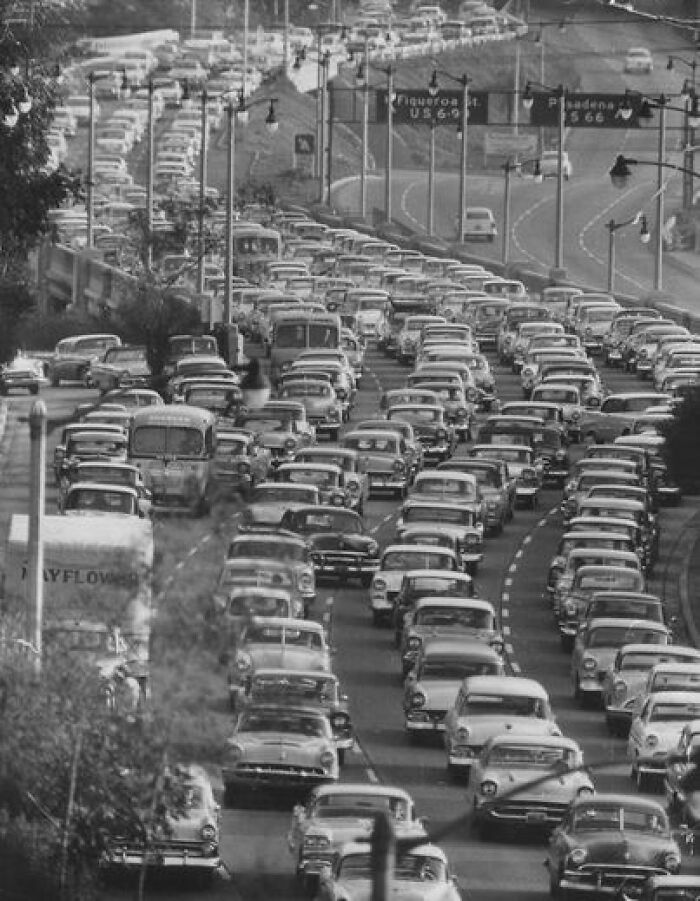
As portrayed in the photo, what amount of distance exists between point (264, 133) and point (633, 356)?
95.7 meters

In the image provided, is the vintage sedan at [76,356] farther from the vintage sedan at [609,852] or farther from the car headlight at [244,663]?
the vintage sedan at [609,852]

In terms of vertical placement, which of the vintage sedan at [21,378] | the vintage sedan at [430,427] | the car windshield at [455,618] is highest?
the car windshield at [455,618]

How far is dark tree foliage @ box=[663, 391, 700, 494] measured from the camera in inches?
2692

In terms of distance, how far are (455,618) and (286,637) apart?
423 centimetres

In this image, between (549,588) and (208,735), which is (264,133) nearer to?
(549,588)

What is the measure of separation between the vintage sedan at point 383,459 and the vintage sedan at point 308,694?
23.7m

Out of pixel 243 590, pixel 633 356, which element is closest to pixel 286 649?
pixel 243 590

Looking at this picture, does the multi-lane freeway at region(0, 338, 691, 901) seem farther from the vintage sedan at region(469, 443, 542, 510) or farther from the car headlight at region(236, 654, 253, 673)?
the car headlight at region(236, 654, 253, 673)

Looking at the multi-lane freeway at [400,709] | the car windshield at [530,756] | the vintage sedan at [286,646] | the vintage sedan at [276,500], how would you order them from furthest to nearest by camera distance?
the vintage sedan at [276,500] → the vintage sedan at [286,646] → the car windshield at [530,756] → the multi-lane freeway at [400,709]

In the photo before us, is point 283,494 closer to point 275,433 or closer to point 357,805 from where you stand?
point 275,433

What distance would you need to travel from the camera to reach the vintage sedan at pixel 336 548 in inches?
2325

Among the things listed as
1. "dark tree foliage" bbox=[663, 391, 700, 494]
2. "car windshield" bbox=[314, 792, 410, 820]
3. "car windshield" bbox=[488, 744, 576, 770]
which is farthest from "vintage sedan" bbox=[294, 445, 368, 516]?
"car windshield" bbox=[314, 792, 410, 820]

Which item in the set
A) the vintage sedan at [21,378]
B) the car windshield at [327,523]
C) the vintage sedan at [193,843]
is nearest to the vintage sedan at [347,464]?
the car windshield at [327,523]

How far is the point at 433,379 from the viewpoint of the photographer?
81250 mm
